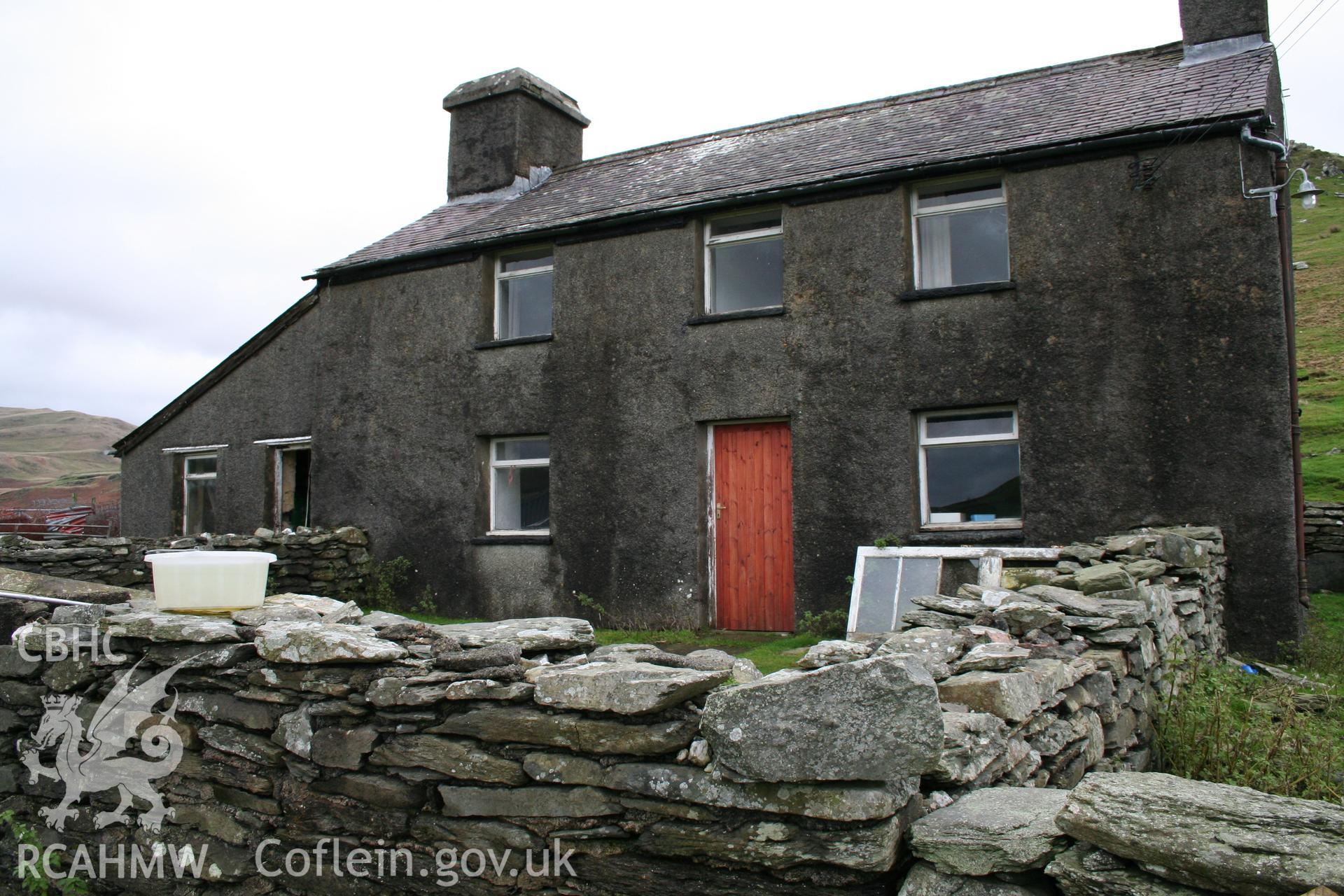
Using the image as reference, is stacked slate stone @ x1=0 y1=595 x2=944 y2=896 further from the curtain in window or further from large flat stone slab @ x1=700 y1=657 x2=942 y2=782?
the curtain in window

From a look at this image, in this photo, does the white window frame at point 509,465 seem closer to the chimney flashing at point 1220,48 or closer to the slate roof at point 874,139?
the slate roof at point 874,139

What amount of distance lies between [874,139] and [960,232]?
1.93 m

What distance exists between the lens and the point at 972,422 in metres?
9.05

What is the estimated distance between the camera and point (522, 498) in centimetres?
1160

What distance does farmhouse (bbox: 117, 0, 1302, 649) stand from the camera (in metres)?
8.12

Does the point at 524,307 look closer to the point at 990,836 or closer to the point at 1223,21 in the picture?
the point at 1223,21

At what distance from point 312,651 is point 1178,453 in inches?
288

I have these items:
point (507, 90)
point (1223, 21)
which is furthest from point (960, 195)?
point (507, 90)

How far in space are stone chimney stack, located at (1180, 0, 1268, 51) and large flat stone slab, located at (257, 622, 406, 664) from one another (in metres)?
10.5

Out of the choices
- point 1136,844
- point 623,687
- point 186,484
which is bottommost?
point 1136,844

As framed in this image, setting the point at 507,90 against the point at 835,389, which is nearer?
the point at 835,389

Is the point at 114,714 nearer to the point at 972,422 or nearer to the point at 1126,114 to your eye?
the point at 972,422

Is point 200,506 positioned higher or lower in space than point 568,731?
higher

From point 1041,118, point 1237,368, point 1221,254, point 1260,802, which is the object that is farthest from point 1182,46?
point 1260,802
